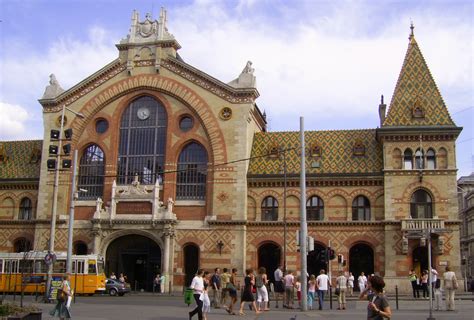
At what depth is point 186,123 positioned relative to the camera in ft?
158

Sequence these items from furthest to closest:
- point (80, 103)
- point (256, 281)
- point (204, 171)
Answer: point (80, 103) < point (204, 171) < point (256, 281)

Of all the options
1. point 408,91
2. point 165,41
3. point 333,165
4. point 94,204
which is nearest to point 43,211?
point 94,204

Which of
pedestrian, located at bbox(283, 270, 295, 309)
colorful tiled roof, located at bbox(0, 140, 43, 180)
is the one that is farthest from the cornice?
pedestrian, located at bbox(283, 270, 295, 309)

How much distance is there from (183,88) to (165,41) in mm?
4268

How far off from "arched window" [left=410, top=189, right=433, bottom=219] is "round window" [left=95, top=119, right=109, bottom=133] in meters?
24.3

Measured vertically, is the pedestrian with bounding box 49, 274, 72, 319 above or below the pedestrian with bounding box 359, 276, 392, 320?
below

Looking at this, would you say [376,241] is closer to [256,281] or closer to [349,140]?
[349,140]

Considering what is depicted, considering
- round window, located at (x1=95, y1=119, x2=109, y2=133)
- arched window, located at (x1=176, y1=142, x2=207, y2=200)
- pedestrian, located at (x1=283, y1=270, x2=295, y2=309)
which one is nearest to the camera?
pedestrian, located at (x1=283, y1=270, x2=295, y2=309)

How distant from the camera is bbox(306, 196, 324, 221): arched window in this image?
44.9m

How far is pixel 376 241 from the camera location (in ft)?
142

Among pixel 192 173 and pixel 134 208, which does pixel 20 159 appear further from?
pixel 192 173

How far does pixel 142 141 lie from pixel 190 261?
33.5 feet

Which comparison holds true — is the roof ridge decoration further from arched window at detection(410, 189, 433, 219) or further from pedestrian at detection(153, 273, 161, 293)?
pedestrian at detection(153, 273, 161, 293)

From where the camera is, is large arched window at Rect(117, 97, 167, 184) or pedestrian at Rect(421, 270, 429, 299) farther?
large arched window at Rect(117, 97, 167, 184)
